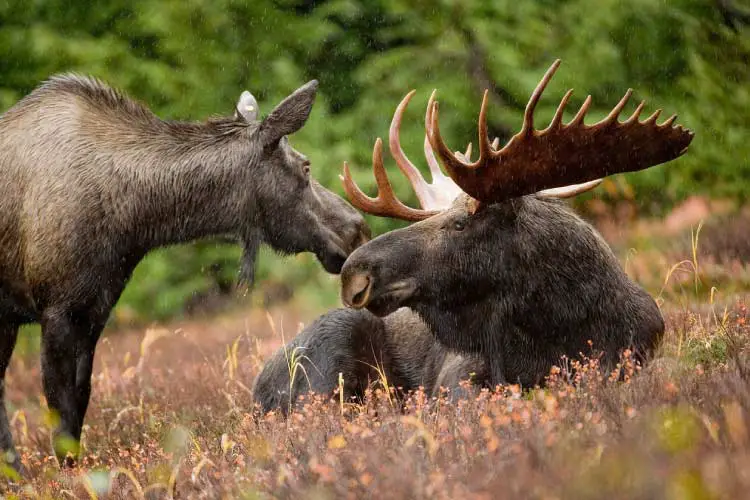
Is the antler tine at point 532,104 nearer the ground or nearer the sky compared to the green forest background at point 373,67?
nearer the sky

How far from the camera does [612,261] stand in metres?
5.07

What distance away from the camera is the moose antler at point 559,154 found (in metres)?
4.62

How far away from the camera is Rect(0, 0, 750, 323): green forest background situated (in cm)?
1137

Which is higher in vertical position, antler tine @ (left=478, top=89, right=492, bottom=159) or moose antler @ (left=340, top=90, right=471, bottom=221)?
antler tine @ (left=478, top=89, right=492, bottom=159)

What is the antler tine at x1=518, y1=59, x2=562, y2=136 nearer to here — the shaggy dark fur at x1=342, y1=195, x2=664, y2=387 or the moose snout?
the shaggy dark fur at x1=342, y1=195, x2=664, y2=387

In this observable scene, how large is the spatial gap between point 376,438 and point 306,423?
0.64 metres

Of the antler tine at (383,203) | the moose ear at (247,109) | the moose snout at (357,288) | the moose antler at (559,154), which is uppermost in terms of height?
the moose antler at (559,154)

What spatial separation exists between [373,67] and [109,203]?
698cm

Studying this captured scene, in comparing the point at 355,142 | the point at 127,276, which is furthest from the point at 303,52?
the point at 127,276

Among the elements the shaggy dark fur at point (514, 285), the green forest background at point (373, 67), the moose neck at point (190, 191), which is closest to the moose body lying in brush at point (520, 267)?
the shaggy dark fur at point (514, 285)

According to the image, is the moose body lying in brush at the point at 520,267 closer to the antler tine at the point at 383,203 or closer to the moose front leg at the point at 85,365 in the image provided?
the antler tine at the point at 383,203

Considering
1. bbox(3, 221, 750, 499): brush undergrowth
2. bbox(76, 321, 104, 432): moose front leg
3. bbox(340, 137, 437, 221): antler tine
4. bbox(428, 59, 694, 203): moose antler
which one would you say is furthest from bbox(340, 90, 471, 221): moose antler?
bbox(76, 321, 104, 432): moose front leg

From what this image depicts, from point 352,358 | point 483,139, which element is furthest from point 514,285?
point 352,358

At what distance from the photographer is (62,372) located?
18.8 feet
